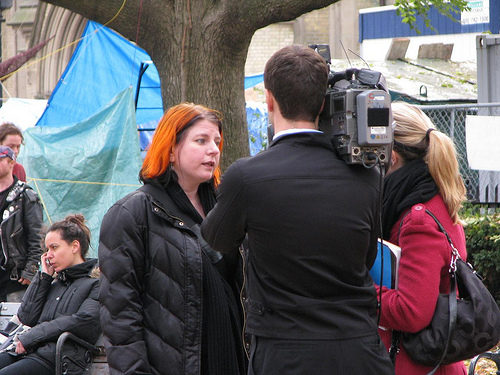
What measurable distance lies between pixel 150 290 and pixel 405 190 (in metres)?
1.12

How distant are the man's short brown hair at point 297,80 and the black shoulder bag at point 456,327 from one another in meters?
0.76

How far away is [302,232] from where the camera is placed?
235cm

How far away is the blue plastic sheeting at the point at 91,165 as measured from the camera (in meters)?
7.95

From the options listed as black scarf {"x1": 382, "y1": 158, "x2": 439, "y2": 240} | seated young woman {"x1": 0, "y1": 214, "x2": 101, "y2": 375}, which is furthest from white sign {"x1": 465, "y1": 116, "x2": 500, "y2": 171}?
black scarf {"x1": 382, "y1": 158, "x2": 439, "y2": 240}

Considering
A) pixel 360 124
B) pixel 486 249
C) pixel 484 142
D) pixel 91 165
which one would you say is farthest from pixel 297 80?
pixel 91 165

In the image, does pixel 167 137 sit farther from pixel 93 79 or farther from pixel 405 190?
pixel 93 79

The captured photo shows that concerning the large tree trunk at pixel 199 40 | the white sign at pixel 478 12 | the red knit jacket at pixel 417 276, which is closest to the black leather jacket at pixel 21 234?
the large tree trunk at pixel 199 40

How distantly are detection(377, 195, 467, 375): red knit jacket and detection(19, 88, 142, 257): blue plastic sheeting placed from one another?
211 inches

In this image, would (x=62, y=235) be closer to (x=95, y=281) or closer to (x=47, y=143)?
(x=95, y=281)

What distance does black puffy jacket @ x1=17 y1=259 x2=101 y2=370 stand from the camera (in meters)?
4.89

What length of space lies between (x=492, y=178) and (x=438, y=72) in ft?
27.1

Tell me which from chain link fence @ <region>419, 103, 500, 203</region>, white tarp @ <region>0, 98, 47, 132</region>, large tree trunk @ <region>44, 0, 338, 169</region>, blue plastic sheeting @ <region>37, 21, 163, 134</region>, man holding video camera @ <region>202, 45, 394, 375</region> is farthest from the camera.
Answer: white tarp @ <region>0, 98, 47, 132</region>

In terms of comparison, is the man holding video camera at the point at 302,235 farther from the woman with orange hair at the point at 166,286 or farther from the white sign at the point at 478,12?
the white sign at the point at 478,12

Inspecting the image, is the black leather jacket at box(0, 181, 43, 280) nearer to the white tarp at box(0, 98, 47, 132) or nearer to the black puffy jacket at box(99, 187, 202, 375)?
the black puffy jacket at box(99, 187, 202, 375)
